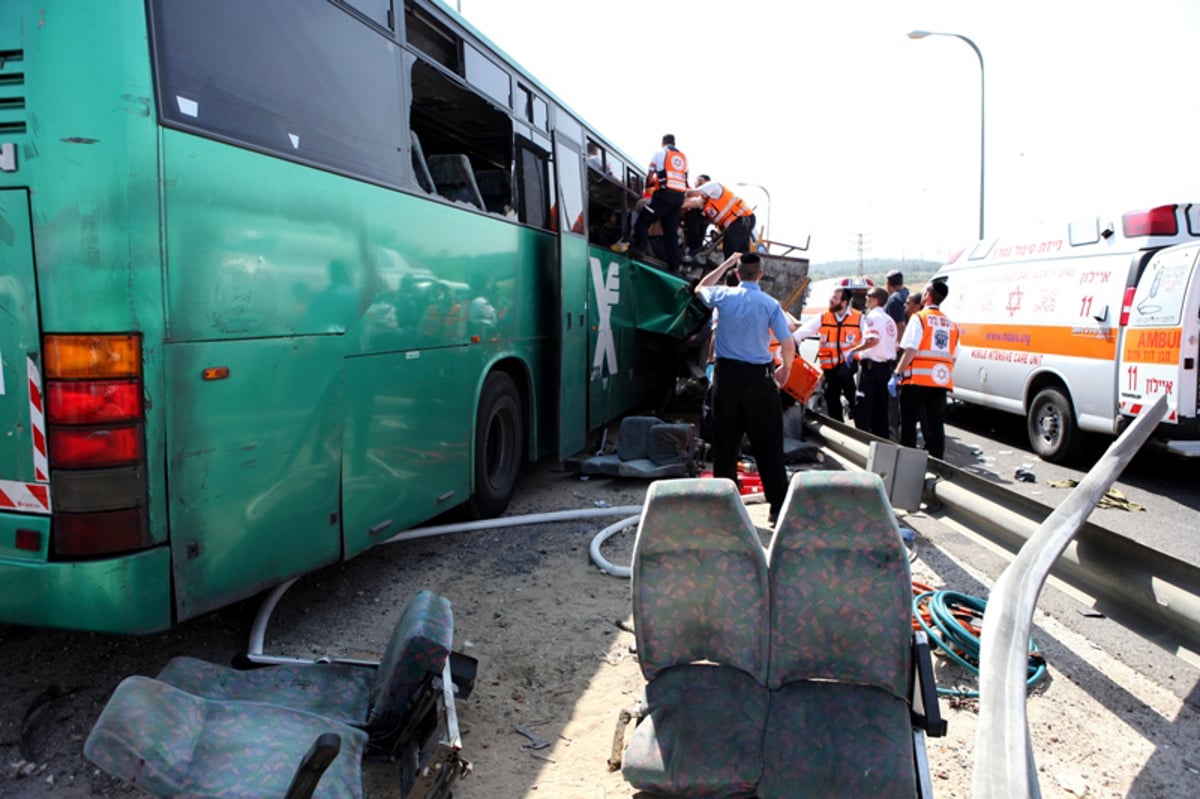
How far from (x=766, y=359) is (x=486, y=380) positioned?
2144 mm

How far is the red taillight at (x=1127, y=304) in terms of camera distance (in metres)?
7.68

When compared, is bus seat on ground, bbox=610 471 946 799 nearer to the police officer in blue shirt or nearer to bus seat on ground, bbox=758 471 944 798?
bus seat on ground, bbox=758 471 944 798

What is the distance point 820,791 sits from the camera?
2600mm

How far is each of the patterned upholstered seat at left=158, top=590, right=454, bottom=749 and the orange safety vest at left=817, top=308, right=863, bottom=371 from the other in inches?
316

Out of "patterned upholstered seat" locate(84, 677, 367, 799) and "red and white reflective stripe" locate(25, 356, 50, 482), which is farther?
"red and white reflective stripe" locate(25, 356, 50, 482)

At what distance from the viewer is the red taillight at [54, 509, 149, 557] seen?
295 cm

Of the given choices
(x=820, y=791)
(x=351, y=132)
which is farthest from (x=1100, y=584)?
(x=351, y=132)

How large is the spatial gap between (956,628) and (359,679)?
286cm

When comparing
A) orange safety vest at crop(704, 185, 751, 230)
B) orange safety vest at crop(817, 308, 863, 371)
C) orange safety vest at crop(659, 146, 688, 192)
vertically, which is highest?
orange safety vest at crop(659, 146, 688, 192)

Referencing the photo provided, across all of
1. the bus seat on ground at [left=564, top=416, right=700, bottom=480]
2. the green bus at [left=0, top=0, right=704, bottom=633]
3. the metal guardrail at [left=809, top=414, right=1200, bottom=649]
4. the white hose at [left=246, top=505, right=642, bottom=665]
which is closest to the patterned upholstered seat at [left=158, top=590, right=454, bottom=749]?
the green bus at [left=0, top=0, right=704, bottom=633]

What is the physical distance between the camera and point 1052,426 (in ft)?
29.8

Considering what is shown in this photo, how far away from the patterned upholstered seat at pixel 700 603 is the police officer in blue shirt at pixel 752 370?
3113mm

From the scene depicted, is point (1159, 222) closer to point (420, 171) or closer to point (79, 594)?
point (420, 171)

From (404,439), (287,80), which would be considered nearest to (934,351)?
(404,439)
